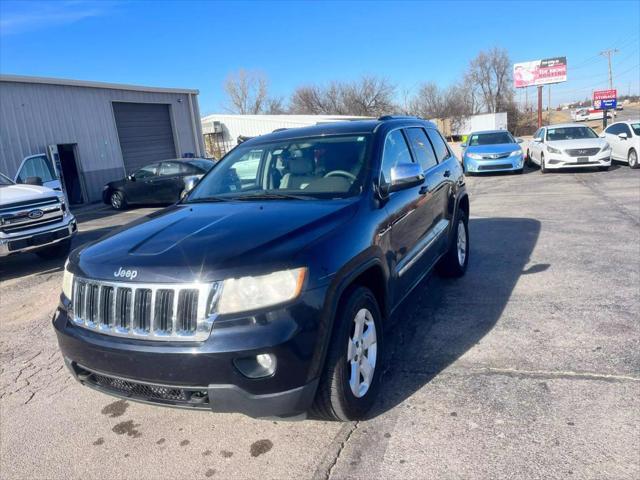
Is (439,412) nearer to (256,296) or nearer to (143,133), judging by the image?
(256,296)

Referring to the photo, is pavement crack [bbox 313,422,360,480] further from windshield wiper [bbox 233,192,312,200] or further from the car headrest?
the car headrest

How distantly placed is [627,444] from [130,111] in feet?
72.5

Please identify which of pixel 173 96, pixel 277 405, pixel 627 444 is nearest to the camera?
pixel 277 405

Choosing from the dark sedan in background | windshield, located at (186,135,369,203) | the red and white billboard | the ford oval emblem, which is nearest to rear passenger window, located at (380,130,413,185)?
windshield, located at (186,135,369,203)

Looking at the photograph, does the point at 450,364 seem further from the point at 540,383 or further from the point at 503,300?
the point at 503,300

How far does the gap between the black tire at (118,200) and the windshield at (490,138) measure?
467 inches

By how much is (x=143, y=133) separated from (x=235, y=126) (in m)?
20.3

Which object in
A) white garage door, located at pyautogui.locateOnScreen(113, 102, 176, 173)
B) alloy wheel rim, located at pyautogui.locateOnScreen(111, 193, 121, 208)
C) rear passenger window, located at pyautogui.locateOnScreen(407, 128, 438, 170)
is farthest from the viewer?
white garage door, located at pyautogui.locateOnScreen(113, 102, 176, 173)

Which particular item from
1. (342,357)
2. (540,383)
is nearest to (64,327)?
(342,357)

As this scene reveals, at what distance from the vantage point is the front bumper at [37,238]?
6.98 meters

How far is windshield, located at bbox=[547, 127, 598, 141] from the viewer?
1611cm

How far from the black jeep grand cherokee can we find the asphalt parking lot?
35 cm

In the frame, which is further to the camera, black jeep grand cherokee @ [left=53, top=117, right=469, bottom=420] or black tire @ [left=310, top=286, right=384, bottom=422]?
black tire @ [left=310, top=286, right=384, bottom=422]

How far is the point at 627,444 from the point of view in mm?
2617
